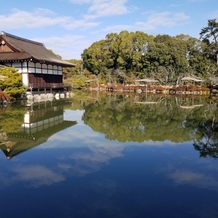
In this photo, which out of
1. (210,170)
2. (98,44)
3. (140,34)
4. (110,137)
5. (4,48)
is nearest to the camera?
(210,170)

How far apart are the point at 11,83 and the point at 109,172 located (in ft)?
49.4

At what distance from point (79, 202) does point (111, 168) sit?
1.58 m

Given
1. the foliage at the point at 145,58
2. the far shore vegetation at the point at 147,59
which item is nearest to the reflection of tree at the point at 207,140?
the far shore vegetation at the point at 147,59

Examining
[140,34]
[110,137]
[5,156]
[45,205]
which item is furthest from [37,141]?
[140,34]

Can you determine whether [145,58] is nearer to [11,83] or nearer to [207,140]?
[11,83]

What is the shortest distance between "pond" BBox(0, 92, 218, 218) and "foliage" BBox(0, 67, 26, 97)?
9556 millimetres

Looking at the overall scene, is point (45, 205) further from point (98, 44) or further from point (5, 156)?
point (98, 44)

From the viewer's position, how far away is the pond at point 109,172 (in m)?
3.59

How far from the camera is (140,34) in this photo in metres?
43.0

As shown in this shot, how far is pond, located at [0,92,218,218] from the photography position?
3.59 m

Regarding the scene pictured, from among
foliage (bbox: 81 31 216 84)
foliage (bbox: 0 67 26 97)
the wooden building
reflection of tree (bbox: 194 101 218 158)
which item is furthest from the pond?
foliage (bbox: 81 31 216 84)

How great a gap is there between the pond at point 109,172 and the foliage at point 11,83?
956cm

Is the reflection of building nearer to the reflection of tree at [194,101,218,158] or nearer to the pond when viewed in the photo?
the pond

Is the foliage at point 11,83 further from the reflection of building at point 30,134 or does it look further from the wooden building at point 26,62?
the reflection of building at point 30,134
